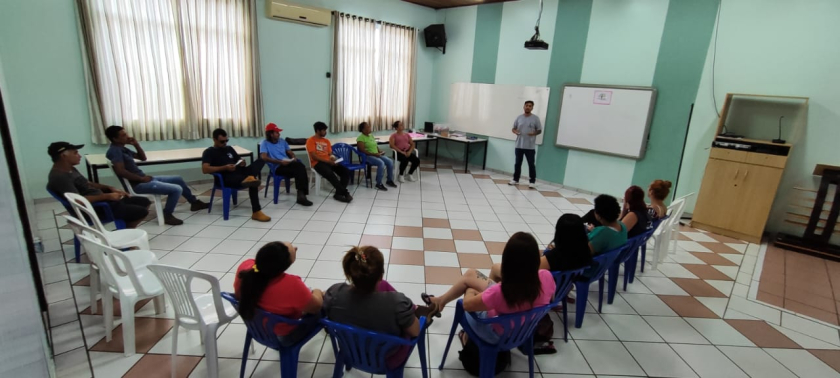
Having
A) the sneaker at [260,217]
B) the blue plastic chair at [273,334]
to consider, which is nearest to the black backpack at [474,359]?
the blue plastic chair at [273,334]

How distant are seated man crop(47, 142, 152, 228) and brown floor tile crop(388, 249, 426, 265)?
7.60ft

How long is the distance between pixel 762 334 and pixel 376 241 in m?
3.28

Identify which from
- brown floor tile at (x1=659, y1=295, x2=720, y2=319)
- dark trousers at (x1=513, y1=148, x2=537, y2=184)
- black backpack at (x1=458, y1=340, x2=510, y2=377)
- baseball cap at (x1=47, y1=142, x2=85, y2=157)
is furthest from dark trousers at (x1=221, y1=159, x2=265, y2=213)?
dark trousers at (x1=513, y1=148, x2=537, y2=184)

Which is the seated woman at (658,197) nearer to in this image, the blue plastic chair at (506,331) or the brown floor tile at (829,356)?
the brown floor tile at (829,356)

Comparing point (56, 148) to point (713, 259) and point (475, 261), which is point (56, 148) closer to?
point (475, 261)

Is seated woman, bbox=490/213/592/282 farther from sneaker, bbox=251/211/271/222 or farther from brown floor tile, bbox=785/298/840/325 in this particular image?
sneaker, bbox=251/211/271/222

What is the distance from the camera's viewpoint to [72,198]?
9.46 feet

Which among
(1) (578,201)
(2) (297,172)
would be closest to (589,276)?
(1) (578,201)

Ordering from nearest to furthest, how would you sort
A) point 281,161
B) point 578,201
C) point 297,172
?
point 281,161 → point 297,172 → point 578,201

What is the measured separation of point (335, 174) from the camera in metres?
5.65

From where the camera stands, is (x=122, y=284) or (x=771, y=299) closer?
(x=122, y=284)

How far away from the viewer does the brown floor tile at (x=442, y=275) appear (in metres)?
3.27

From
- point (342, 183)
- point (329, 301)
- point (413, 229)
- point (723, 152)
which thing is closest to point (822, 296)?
point (723, 152)

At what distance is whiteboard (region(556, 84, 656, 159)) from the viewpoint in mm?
5660
